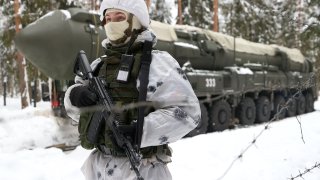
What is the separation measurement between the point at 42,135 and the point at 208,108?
4406mm

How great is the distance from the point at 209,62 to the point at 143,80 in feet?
28.7

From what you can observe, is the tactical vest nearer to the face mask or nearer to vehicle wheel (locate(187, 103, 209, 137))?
the face mask

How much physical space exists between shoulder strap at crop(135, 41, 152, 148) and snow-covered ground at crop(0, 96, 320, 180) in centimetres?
247

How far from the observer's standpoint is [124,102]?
85.0 inches

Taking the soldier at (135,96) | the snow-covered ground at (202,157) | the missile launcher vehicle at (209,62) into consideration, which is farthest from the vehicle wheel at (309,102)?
the soldier at (135,96)

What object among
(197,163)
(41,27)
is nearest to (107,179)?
(197,163)

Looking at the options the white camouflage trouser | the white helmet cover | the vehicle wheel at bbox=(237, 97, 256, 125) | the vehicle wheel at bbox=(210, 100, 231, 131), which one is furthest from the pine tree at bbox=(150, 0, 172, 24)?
the white camouflage trouser

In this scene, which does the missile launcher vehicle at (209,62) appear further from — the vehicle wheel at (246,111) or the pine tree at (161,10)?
the pine tree at (161,10)

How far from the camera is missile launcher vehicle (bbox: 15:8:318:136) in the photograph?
6.90 metres

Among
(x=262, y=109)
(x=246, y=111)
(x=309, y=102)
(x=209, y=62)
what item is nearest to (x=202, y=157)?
(x=209, y=62)

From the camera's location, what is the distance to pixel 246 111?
40.7ft

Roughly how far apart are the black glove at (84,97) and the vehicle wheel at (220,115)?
27.8 ft

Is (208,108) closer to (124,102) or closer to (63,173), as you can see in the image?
(63,173)

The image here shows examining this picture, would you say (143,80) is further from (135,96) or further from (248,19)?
(248,19)
